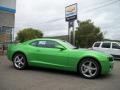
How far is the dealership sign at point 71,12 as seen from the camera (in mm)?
23434

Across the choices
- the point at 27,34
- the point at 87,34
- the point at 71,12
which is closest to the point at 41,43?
the point at 71,12

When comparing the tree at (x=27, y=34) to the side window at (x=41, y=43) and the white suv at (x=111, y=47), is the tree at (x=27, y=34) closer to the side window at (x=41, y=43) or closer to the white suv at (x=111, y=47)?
the white suv at (x=111, y=47)

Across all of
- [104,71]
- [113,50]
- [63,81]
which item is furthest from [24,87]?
[113,50]

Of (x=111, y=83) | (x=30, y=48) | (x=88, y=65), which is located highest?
(x=30, y=48)

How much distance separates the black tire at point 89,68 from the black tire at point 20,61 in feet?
7.99

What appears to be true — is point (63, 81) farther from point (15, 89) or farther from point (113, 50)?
point (113, 50)

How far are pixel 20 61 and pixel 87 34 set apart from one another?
143 ft

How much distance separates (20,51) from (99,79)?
3522mm

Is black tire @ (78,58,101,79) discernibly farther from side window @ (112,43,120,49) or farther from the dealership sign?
the dealership sign

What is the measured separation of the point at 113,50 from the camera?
18.2 meters

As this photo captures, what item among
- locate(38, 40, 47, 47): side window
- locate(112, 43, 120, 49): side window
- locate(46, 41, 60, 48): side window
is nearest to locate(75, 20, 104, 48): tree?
locate(112, 43, 120, 49): side window

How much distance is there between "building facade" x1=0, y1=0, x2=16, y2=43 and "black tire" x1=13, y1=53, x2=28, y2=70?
1353cm

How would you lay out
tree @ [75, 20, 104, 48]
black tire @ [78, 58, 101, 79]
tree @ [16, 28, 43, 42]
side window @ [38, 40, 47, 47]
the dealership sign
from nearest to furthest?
black tire @ [78, 58, 101, 79], side window @ [38, 40, 47, 47], the dealership sign, tree @ [75, 20, 104, 48], tree @ [16, 28, 43, 42]

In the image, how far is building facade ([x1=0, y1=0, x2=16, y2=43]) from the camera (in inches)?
878
